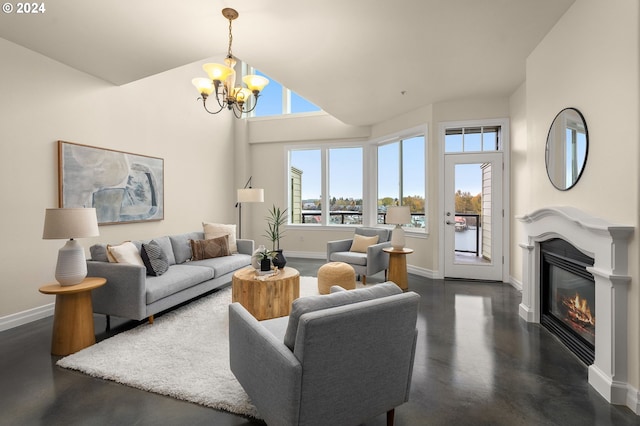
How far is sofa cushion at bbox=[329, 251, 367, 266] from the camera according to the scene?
4680mm

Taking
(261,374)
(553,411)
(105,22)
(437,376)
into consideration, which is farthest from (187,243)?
(553,411)

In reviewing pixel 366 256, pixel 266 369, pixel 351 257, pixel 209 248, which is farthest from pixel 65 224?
pixel 366 256

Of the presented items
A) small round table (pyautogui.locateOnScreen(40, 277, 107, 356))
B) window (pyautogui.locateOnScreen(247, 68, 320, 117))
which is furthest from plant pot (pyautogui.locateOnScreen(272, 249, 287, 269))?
window (pyautogui.locateOnScreen(247, 68, 320, 117))

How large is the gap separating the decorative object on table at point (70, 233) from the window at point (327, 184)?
4715 mm

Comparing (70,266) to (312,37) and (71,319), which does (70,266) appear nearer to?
(71,319)

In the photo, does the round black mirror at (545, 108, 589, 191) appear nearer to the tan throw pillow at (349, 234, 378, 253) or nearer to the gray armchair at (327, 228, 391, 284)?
the gray armchair at (327, 228, 391, 284)

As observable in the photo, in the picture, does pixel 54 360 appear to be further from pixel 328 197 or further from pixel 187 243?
pixel 328 197

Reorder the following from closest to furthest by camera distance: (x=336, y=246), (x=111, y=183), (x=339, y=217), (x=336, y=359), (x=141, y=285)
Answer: (x=336, y=359) → (x=141, y=285) → (x=111, y=183) → (x=336, y=246) → (x=339, y=217)

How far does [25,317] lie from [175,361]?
2115mm

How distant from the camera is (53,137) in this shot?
3.44 m

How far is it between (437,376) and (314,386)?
1.30 m

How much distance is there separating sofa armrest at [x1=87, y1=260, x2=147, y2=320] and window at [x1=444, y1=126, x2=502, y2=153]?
15.2 feet

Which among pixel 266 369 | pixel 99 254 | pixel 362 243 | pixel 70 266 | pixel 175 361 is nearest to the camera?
pixel 266 369

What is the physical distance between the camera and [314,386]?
4.55 ft
